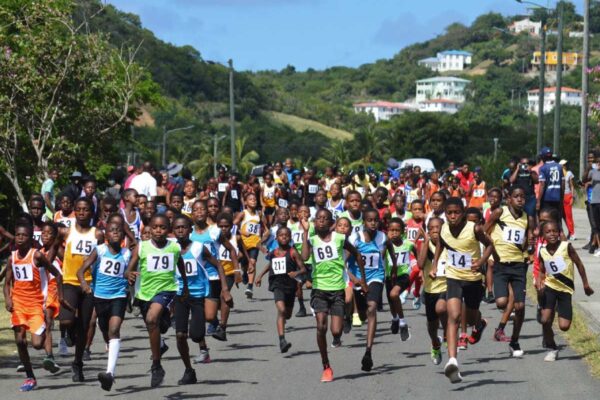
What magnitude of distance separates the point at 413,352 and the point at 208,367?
2315mm

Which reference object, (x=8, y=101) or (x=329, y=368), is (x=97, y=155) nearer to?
(x=8, y=101)

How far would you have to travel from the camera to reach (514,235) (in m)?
13.7

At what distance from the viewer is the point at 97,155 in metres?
24.5

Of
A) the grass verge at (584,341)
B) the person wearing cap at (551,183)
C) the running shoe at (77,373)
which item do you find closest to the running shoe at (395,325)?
the grass verge at (584,341)

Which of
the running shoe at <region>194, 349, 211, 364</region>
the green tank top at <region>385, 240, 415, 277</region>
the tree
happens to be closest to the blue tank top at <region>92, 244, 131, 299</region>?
the running shoe at <region>194, 349, 211, 364</region>

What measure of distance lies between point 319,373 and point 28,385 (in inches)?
107

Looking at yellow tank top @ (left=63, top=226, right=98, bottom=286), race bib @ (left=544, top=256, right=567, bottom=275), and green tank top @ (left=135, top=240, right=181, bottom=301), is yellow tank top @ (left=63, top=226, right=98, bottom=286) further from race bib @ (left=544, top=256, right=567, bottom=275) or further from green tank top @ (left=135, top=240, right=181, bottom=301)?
race bib @ (left=544, top=256, right=567, bottom=275)

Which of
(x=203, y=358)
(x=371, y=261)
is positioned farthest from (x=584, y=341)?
(x=203, y=358)

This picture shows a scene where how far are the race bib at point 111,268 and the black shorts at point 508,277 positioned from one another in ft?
13.9

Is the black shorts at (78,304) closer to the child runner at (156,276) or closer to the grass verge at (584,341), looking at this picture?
the child runner at (156,276)

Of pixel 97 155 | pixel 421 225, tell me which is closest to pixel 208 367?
pixel 421 225

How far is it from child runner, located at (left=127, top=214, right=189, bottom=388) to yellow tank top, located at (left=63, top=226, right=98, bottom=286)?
1249mm

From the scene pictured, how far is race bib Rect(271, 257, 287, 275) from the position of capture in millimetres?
14477

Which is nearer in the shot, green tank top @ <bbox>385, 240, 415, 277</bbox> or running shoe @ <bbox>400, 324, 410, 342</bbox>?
running shoe @ <bbox>400, 324, 410, 342</bbox>
